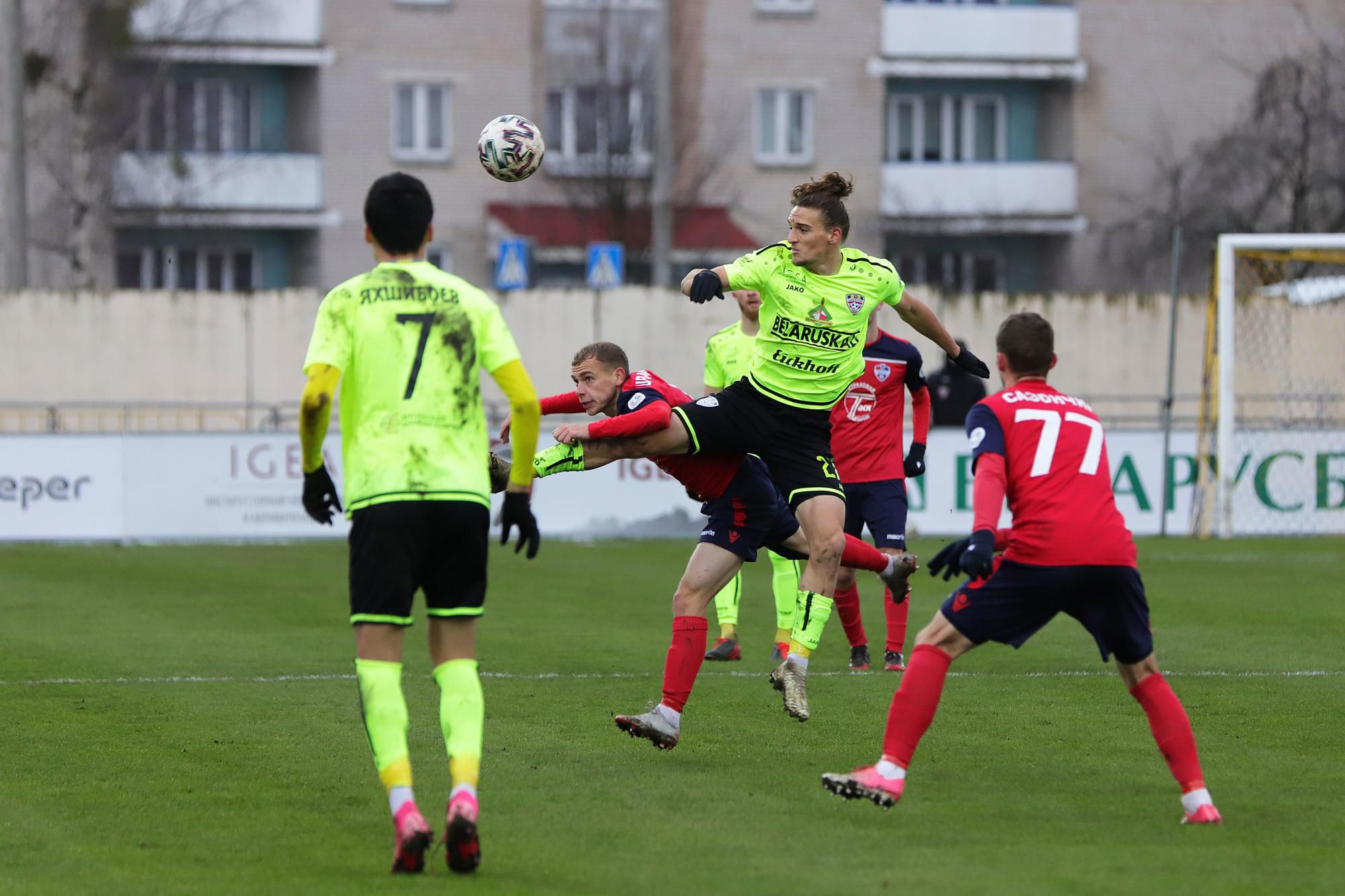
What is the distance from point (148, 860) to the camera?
19.2 feet

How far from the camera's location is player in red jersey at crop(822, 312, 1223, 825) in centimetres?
617

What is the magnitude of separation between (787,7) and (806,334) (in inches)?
1290

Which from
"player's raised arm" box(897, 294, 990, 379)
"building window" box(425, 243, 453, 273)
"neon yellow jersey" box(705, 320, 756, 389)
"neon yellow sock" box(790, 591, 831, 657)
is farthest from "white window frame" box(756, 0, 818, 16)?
"neon yellow sock" box(790, 591, 831, 657)

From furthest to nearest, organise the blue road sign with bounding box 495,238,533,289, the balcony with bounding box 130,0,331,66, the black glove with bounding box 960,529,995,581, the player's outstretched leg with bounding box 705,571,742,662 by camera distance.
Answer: the balcony with bounding box 130,0,331,66 < the blue road sign with bounding box 495,238,533,289 < the player's outstretched leg with bounding box 705,571,742,662 < the black glove with bounding box 960,529,995,581

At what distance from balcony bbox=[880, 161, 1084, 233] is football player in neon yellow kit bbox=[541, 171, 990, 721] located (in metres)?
32.5

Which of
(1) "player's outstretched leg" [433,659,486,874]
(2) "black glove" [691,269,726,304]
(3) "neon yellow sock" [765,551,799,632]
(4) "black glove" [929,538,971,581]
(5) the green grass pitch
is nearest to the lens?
(1) "player's outstretched leg" [433,659,486,874]

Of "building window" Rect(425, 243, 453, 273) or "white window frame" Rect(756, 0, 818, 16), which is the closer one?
"building window" Rect(425, 243, 453, 273)

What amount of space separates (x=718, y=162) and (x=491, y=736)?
105ft

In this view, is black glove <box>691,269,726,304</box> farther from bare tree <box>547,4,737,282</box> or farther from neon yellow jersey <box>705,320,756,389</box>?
bare tree <box>547,4,737,282</box>

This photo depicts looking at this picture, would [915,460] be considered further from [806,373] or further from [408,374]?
[408,374]

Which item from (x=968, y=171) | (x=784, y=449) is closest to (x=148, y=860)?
(x=784, y=449)

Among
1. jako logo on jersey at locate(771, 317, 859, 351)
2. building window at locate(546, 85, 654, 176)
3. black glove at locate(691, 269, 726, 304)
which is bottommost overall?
jako logo on jersey at locate(771, 317, 859, 351)

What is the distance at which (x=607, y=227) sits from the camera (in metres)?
38.6

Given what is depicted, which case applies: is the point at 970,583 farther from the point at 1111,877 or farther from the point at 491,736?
the point at 491,736
